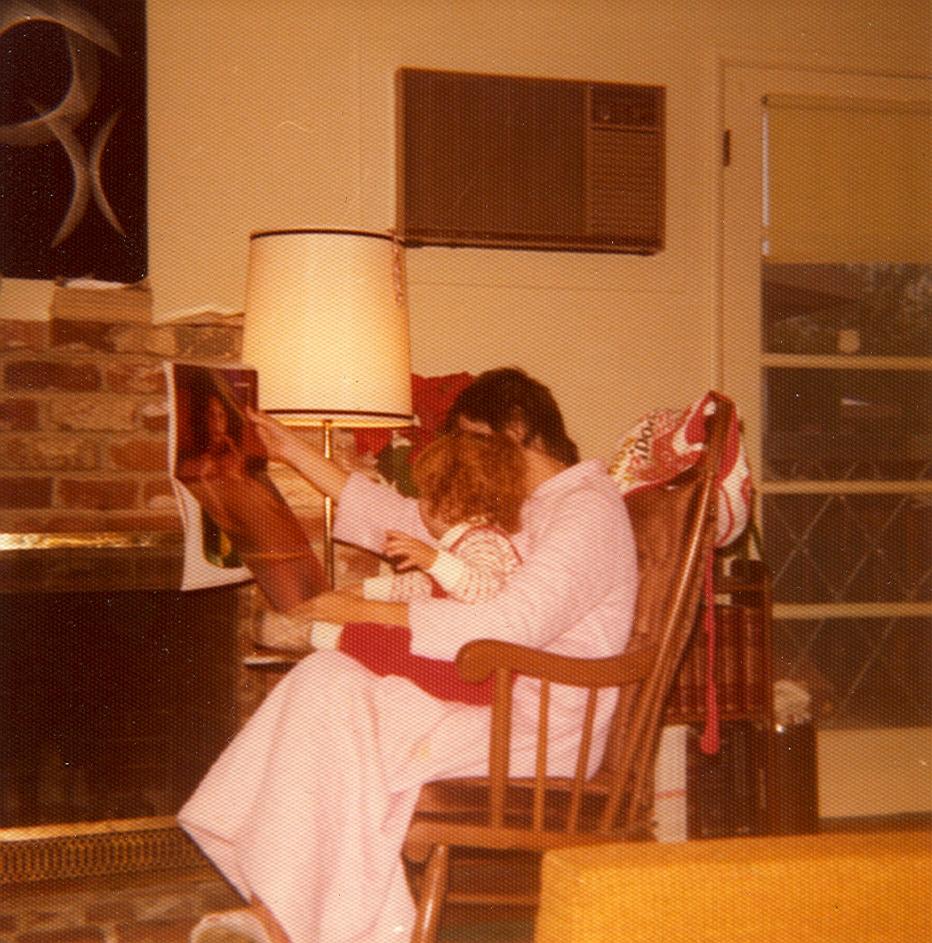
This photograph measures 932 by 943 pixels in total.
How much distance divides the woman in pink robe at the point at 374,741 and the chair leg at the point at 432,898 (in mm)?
28

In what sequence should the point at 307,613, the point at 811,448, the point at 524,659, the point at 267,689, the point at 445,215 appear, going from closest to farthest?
the point at 524,659, the point at 307,613, the point at 267,689, the point at 445,215, the point at 811,448

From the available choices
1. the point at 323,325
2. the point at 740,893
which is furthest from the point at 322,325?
the point at 740,893

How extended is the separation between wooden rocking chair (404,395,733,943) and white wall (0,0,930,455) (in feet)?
3.98

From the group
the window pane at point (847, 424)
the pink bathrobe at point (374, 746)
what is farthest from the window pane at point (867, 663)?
the pink bathrobe at point (374, 746)

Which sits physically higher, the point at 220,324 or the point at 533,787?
the point at 220,324

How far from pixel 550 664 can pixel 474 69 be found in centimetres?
189

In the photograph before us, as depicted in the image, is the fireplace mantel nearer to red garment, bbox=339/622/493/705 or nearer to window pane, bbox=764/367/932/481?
red garment, bbox=339/622/493/705

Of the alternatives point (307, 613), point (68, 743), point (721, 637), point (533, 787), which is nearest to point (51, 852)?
point (68, 743)

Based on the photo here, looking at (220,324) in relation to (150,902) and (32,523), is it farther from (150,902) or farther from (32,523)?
(150,902)

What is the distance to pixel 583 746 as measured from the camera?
187cm

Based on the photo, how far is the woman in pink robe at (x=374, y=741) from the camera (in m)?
1.86

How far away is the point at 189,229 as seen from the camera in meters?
3.03

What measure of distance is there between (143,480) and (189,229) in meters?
0.64

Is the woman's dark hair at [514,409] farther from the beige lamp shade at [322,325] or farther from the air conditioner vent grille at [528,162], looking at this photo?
the air conditioner vent grille at [528,162]
